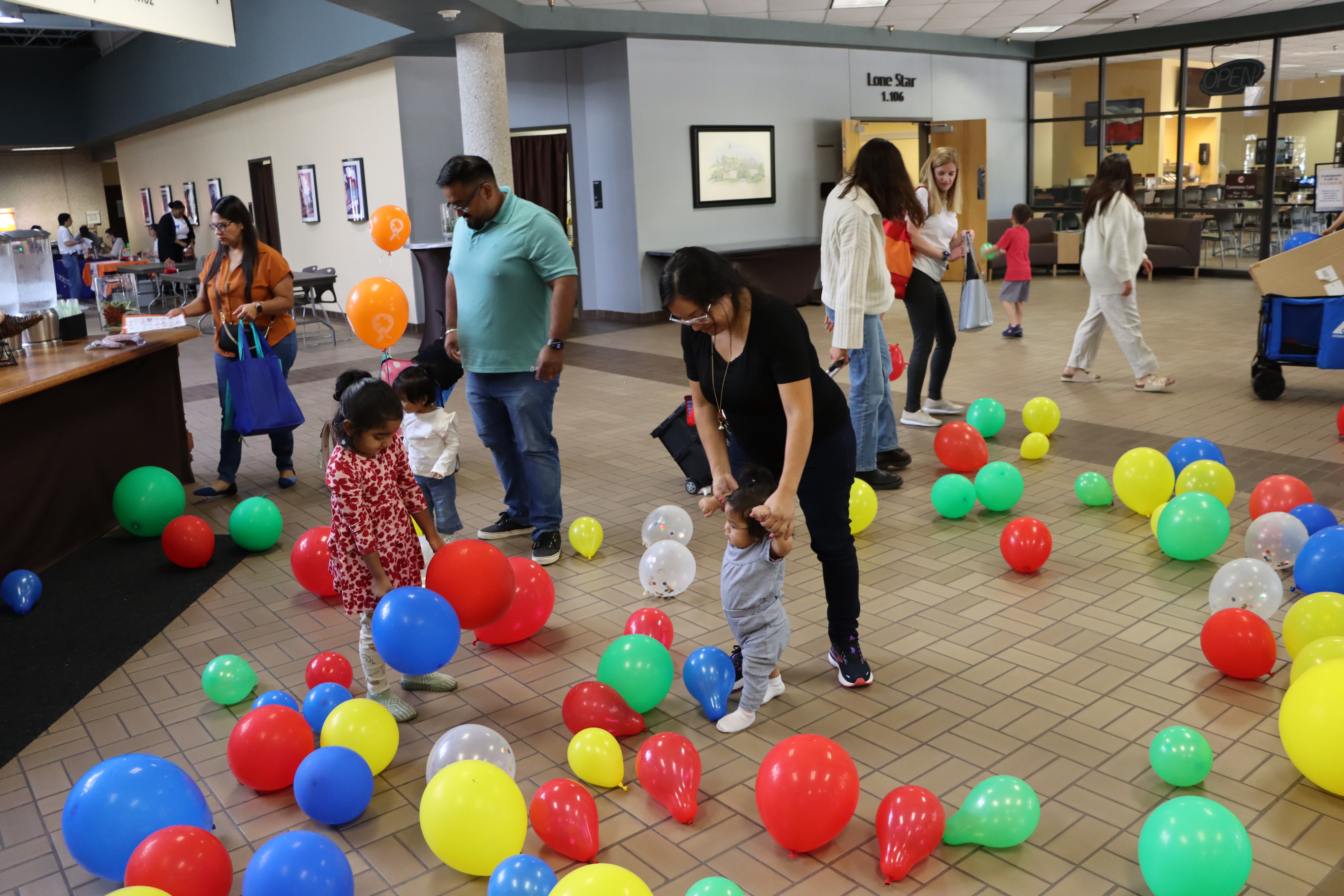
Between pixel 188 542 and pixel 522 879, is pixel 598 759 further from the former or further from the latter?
pixel 188 542

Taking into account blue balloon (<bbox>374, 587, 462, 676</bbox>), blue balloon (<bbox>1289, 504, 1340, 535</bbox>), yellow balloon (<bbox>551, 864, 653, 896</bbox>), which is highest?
blue balloon (<bbox>374, 587, 462, 676</bbox>)

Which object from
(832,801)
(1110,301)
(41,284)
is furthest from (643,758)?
(1110,301)

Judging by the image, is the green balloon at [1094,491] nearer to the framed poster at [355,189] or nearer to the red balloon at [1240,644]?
the red balloon at [1240,644]

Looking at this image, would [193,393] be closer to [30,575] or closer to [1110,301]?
[30,575]

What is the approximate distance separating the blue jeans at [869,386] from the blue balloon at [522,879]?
3291 mm

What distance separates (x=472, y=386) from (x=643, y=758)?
2.37 meters

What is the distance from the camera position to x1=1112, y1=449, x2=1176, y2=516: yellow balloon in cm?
469

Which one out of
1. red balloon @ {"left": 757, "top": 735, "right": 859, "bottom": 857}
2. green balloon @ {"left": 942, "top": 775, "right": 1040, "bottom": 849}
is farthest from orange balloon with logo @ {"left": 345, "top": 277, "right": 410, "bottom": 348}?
green balloon @ {"left": 942, "top": 775, "right": 1040, "bottom": 849}

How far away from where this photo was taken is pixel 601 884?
2014 mm

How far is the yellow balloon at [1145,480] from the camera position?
4688mm

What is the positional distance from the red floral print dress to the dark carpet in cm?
111

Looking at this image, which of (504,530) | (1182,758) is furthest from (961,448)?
(1182,758)

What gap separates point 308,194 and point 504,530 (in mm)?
11849

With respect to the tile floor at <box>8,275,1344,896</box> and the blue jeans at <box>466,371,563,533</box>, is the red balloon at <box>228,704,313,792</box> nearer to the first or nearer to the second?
the tile floor at <box>8,275,1344,896</box>
